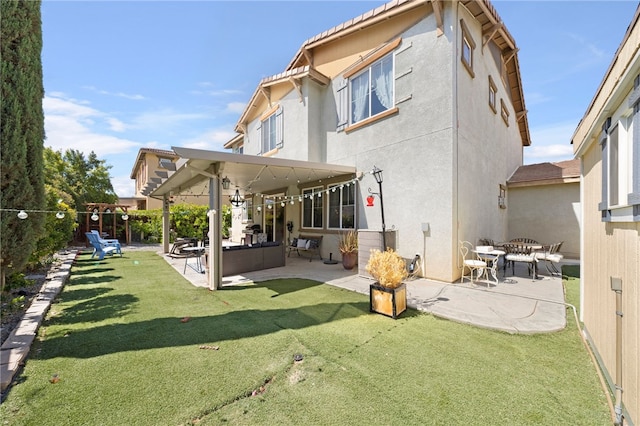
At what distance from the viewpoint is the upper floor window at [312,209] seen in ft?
36.6

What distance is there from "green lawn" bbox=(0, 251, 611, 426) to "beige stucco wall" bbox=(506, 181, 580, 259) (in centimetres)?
893

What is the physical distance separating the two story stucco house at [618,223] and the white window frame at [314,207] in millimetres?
8149

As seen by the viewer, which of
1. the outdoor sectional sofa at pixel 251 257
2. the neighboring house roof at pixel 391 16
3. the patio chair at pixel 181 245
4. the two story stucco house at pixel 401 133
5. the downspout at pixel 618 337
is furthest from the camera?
the patio chair at pixel 181 245

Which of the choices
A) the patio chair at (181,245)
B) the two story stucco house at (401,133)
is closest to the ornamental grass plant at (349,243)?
the two story stucco house at (401,133)

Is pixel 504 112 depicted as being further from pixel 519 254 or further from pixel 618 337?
pixel 618 337

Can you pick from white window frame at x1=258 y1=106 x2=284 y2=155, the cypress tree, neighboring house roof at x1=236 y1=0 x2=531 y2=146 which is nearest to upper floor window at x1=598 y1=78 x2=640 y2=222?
neighboring house roof at x1=236 y1=0 x2=531 y2=146

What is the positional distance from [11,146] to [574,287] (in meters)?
11.9

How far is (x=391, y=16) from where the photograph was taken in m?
8.08

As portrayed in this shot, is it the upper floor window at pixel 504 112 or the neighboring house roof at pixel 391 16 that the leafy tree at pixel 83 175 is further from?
the upper floor window at pixel 504 112

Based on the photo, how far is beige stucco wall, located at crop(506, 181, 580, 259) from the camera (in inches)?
435

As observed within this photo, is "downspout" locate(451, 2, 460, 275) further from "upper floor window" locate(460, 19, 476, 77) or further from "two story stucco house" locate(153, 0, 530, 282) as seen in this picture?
"upper floor window" locate(460, 19, 476, 77)

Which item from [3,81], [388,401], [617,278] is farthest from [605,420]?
[3,81]

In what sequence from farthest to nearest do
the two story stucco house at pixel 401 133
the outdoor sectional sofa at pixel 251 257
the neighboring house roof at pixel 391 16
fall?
the outdoor sectional sofa at pixel 251 257 → the neighboring house roof at pixel 391 16 → the two story stucco house at pixel 401 133

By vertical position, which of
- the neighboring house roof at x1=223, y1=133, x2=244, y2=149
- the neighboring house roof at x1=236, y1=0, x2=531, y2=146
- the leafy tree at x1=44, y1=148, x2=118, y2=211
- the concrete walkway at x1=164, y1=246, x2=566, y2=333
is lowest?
the concrete walkway at x1=164, y1=246, x2=566, y2=333
